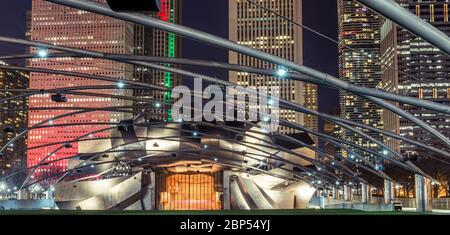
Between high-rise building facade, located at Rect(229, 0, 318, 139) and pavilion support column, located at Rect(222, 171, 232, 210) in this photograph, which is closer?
pavilion support column, located at Rect(222, 171, 232, 210)

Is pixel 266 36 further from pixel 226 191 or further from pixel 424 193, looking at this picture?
pixel 424 193

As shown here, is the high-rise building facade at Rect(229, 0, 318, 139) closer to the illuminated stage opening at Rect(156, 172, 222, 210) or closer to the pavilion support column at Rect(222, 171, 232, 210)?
the illuminated stage opening at Rect(156, 172, 222, 210)

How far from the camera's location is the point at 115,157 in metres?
67.7

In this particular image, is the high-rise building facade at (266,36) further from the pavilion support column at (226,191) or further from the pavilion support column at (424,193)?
the pavilion support column at (424,193)

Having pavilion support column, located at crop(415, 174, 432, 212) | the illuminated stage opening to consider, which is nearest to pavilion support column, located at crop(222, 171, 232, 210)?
the illuminated stage opening

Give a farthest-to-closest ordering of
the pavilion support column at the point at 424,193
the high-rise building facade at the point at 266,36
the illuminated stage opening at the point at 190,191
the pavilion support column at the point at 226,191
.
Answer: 1. the high-rise building facade at the point at 266,36
2. the illuminated stage opening at the point at 190,191
3. the pavilion support column at the point at 226,191
4. the pavilion support column at the point at 424,193

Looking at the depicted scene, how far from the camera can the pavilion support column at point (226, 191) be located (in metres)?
71.4

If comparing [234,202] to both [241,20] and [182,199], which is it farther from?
[241,20]

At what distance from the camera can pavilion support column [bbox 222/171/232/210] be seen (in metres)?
71.4

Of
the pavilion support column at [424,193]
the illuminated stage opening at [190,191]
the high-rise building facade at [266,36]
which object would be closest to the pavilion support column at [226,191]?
the illuminated stage opening at [190,191]

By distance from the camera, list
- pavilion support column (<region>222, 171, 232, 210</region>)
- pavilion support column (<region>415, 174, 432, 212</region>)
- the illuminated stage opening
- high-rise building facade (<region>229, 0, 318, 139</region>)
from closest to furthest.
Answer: pavilion support column (<region>415, 174, 432, 212</region>) → pavilion support column (<region>222, 171, 232, 210</region>) → the illuminated stage opening → high-rise building facade (<region>229, 0, 318, 139</region>)

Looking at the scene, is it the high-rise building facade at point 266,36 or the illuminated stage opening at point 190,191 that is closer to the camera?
the illuminated stage opening at point 190,191

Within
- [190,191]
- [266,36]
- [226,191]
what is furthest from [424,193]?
[266,36]
